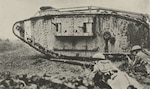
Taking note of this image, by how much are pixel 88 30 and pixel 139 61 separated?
1.62 feet

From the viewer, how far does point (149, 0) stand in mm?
3023

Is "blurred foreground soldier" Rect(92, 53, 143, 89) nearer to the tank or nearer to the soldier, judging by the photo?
the soldier

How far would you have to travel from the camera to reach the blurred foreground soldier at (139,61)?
2.86m

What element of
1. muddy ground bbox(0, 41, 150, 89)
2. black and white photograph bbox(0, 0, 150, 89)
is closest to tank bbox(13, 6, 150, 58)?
black and white photograph bbox(0, 0, 150, 89)

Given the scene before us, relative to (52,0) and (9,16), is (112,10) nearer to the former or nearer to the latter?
(52,0)

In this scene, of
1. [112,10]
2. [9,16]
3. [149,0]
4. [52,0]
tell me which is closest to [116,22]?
[112,10]

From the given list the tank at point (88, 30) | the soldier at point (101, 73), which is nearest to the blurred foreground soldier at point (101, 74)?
the soldier at point (101, 73)

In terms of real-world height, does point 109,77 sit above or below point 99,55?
below

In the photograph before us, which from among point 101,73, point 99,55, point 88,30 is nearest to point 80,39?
point 88,30

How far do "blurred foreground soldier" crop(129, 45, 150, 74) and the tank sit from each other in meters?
0.06

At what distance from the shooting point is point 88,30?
2.90 meters

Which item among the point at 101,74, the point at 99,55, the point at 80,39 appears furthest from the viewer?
the point at 80,39

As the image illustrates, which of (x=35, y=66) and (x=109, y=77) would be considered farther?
(x=35, y=66)

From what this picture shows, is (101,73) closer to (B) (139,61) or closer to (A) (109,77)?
(A) (109,77)
